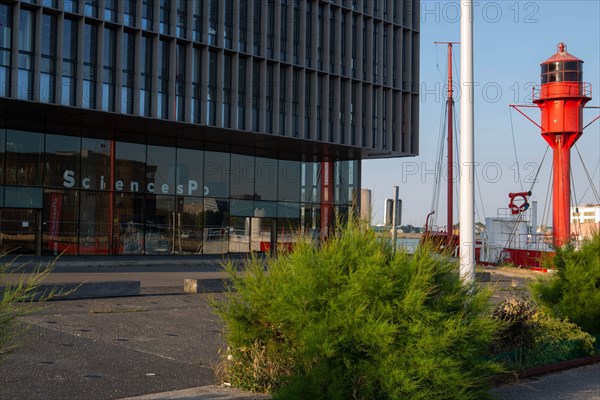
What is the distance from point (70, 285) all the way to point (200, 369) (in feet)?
28.6

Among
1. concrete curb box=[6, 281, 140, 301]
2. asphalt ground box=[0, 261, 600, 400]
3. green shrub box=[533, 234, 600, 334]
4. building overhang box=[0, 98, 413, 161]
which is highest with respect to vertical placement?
building overhang box=[0, 98, 413, 161]

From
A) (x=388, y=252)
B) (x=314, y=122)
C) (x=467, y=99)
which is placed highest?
(x=314, y=122)

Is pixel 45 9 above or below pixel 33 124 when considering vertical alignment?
above

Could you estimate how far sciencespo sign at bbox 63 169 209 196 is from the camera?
34469 millimetres

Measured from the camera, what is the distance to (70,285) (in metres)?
17.9

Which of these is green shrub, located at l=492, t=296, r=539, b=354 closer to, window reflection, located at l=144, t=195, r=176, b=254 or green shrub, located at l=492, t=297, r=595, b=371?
green shrub, located at l=492, t=297, r=595, b=371

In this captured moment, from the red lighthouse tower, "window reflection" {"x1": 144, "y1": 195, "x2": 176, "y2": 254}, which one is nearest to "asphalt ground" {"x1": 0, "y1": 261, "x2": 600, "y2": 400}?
"window reflection" {"x1": 144, "y1": 195, "x2": 176, "y2": 254}

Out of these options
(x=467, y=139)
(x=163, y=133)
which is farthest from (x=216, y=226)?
(x=467, y=139)

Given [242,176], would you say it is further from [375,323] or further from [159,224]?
[375,323]

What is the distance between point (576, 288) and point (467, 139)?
10.5 ft

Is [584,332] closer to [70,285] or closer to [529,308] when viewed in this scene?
[529,308]

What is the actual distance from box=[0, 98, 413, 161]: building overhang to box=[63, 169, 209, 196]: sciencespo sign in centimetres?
190

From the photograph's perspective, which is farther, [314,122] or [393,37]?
[393,37]

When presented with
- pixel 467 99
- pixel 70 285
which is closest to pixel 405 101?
pixel 70 285
